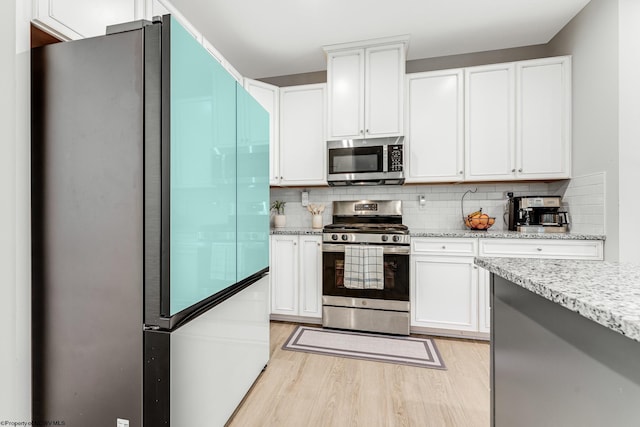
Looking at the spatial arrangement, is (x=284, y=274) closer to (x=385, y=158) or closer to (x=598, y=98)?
(x=385, y=158)

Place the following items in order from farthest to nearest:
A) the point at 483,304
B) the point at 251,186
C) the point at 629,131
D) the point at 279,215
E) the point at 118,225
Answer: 1. the point at 279,215
2. the point at 483,304
3. the point at 629,131
4. the point at 251,186
5. the point at 118,225

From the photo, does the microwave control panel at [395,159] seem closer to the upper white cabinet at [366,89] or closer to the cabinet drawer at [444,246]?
the upper white cabinet at [366,89]

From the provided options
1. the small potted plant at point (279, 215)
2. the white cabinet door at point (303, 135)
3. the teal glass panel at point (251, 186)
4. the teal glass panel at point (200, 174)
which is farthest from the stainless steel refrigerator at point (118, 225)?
the small potted plant at point (279, 215)

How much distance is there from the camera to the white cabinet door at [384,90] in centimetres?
280

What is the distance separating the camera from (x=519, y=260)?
3.45 ft

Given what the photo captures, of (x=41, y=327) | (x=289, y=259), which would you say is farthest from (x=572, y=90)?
(x=41, y=327)

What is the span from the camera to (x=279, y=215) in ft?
11.2

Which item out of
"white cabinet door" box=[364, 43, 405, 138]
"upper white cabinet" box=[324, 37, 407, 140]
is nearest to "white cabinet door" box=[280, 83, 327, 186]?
"upper white cabinet" box=[324, 37, 407, 140]

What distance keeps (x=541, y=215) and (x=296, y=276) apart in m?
2.37

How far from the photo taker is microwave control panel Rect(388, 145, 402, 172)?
2762 mm

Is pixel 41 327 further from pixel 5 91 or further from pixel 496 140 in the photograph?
pixel 496 140

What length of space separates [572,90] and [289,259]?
3009mm

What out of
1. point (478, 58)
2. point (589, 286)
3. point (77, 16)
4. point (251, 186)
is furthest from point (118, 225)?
point (478, 58)

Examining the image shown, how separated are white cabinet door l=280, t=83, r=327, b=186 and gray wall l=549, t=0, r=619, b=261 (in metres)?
2.24
